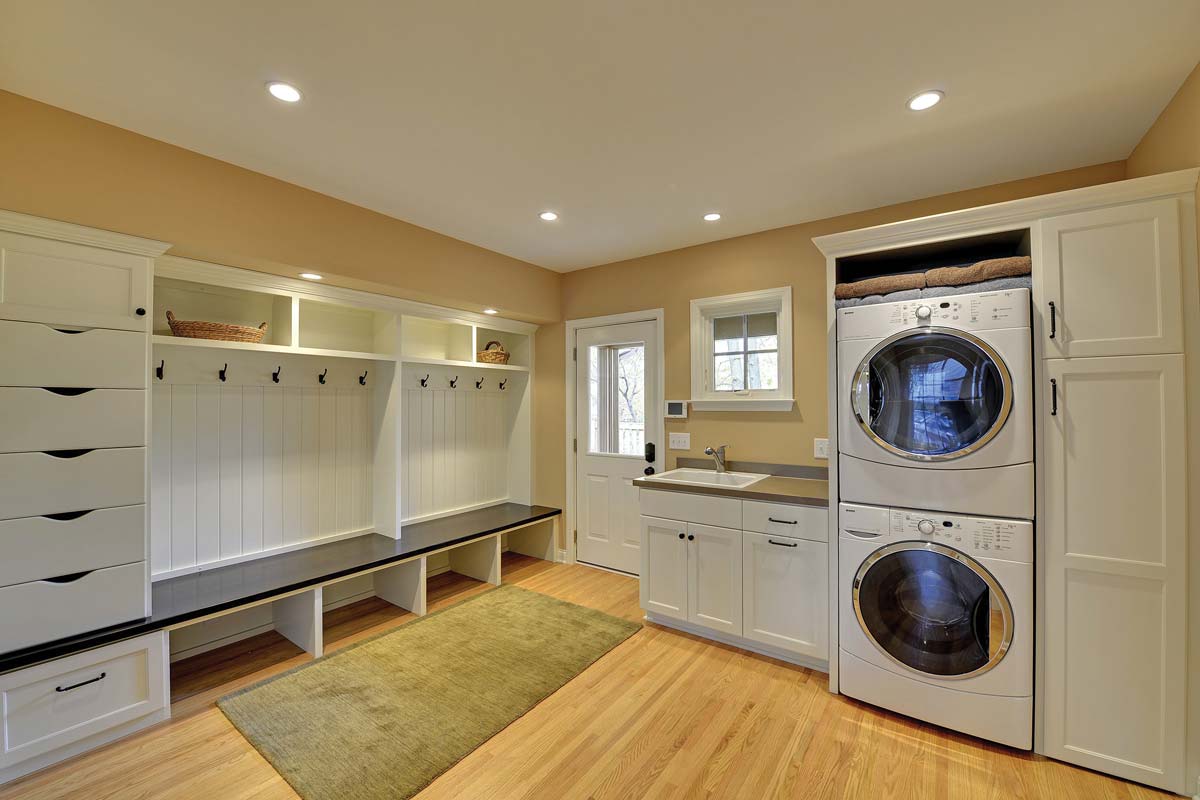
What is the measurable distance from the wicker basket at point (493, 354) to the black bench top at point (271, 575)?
124 centimetres

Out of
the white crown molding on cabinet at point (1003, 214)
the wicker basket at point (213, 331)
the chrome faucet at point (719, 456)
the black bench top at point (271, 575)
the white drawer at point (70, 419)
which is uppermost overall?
the white crown molding on cabinet at point (1003, 214)

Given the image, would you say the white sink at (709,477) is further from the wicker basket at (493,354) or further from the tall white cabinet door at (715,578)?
the wicker basket at (493,354)

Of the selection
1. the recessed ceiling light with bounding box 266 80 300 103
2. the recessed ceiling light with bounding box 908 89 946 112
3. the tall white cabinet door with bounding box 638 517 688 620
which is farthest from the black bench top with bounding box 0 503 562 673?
the recessed ceiling light with bounding box 908 89 946 112

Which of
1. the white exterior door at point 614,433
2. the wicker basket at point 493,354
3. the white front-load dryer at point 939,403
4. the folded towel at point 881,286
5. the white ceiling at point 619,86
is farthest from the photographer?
the wicker basket at point 493,354

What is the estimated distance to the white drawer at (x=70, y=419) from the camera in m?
1.83

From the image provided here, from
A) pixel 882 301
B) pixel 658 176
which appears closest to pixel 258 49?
pixel 658 176

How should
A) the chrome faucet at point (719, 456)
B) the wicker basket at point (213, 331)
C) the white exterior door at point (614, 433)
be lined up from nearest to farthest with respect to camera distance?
1. the wicker basket at point (213, 331)
2. the chrome faucet at point (719, 456)
3. the white exterior door at point (614, 433)

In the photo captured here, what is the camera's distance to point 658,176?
98.3 inches

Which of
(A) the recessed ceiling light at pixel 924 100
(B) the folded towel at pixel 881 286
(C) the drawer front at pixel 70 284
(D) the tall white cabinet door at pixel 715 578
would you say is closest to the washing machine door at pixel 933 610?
(D) the tall white cabinet door at pixel 715 578

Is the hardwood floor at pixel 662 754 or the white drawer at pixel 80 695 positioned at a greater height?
the white drawer at pixel 80 695

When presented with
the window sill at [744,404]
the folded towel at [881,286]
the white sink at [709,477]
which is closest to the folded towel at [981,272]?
the folded towel at [881,286]

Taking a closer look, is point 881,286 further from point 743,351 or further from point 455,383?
point 455,383

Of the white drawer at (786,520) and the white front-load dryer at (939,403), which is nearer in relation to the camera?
the white front-load dryer at (939,403)

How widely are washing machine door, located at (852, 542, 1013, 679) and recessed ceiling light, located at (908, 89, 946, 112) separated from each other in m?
1.71
